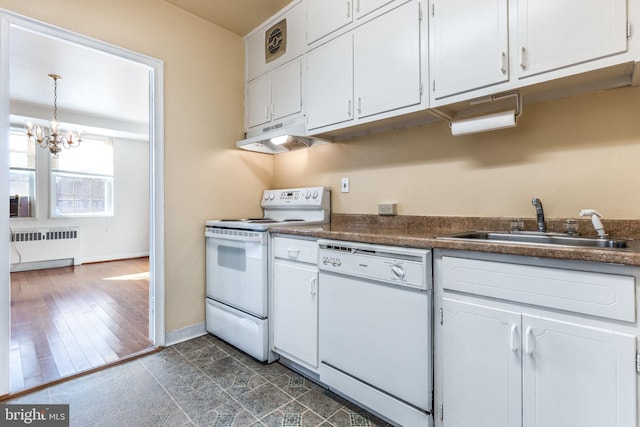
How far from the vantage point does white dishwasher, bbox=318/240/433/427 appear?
51.7 inches

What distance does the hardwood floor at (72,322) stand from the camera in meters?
2.03

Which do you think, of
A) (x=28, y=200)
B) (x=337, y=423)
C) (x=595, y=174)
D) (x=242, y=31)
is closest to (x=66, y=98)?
(x=28, y=200)

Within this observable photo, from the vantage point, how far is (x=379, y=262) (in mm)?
1435

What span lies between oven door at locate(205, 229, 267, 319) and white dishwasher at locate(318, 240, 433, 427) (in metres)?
0.51

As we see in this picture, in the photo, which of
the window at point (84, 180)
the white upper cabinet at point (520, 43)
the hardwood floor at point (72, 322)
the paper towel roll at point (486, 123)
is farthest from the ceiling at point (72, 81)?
the paper towel roll at point (486, 123)

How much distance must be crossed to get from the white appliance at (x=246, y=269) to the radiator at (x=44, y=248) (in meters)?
4.43

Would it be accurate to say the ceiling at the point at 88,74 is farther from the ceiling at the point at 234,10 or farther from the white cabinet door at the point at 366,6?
the white cabinet door at the point at 366,6

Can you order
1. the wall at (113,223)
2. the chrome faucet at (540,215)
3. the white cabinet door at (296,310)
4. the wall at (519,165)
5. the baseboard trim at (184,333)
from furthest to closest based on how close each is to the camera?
the wall at (113,223)
the baseboard trim at (184,333)
the white cabinet door at (296,310)
the chrome faucet at (540,215)
the wall at (519,165)

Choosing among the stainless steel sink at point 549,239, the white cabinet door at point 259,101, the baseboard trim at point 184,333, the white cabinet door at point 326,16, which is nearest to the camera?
the stainless steel sink at point 549,239

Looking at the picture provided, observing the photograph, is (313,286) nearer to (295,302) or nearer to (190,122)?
(295,302)

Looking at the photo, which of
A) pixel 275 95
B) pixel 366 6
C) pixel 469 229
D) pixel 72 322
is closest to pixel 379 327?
pixel 469 229

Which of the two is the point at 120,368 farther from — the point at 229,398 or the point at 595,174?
the point at 595,174

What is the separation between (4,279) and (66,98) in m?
3.90

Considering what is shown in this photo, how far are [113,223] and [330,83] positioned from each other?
5.68m
